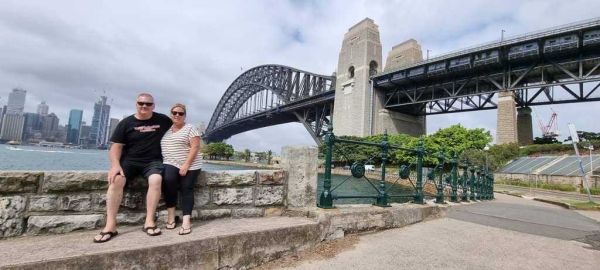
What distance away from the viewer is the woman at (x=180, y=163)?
296cm

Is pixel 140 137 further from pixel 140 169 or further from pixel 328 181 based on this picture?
pixel 328 181

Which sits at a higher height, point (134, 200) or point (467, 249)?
point (134, 200)

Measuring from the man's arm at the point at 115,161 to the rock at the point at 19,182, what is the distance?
1.67 feet

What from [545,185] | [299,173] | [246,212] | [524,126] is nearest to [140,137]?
[246,212]

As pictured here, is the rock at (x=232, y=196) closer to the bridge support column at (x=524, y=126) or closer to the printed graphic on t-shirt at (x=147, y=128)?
the printed graphic on t-shirt at (x=147, y=128)

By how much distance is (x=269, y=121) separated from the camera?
73812 mm

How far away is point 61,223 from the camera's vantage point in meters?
2.69

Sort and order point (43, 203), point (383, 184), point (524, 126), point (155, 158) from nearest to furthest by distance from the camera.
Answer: point (43, 203) < point (155, 158) < point (383, 184) < point (524, 126)

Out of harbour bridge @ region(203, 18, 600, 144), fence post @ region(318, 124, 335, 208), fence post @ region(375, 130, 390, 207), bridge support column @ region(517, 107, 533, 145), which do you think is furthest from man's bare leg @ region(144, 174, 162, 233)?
bridge support column @ region(517, 107, 533, 145)

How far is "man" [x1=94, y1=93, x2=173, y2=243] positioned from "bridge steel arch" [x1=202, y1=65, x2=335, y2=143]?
42599mm

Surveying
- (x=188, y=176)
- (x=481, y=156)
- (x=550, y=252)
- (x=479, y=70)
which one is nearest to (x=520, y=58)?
(x=479, y=70)

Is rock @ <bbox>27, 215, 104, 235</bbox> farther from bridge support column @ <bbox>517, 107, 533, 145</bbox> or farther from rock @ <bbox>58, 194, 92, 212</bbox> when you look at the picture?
bridge support column @ <bbox>517, 107, 533, 145</bbox>

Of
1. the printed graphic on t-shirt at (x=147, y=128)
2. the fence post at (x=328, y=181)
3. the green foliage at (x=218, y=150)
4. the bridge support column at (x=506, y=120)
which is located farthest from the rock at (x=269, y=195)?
the green foliage at (x=218, y=150)

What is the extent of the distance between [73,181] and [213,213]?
1245 millimetres
